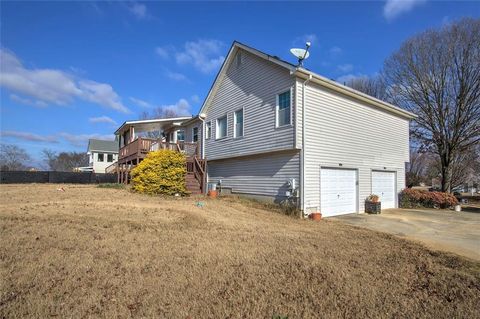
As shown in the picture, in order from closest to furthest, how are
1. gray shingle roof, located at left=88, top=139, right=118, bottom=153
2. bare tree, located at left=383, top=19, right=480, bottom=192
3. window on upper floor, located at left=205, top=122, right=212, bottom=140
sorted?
window on upper floor, located at left=205, top=122, right=212, bottom=140 → bare tree, located at left=383, top=19, right=480, bottom=192 → gray shingle roof, located at left=88, top=139, right=118, bottom=153

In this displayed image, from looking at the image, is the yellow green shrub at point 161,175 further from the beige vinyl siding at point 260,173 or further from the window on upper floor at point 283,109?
the window on upper floor at point 283,109

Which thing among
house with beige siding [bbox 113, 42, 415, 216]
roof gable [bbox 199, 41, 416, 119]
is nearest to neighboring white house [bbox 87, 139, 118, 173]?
roof gable [bbox 199, 41, 416, 119]

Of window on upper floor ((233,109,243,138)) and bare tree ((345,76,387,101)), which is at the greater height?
bare tree ((345,76,387,101))

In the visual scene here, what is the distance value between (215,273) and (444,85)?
81.2 ft

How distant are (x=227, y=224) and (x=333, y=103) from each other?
310 inches

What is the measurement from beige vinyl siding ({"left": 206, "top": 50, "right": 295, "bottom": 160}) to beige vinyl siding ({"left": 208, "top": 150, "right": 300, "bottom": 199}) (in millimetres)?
506

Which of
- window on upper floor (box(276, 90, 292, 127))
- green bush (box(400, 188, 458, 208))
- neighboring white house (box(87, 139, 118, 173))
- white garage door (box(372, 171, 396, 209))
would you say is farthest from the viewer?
neighboring white house (box(87, 139, 118, 173))

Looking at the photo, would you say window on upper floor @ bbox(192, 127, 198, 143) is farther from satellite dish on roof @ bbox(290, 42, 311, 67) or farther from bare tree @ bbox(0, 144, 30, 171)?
bare tree @ bbox(0, 144, 30, 171)

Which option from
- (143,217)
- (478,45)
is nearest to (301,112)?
(143,217)

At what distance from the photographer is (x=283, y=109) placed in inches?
507

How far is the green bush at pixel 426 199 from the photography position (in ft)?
53.0

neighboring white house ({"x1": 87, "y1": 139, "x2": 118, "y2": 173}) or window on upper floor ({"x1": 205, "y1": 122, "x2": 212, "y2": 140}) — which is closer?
window on upper floor ({"x1": 205, "y1": 122, "x2": 212, "y2": 140})

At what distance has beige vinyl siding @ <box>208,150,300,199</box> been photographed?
12.7m

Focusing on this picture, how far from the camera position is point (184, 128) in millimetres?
23781
